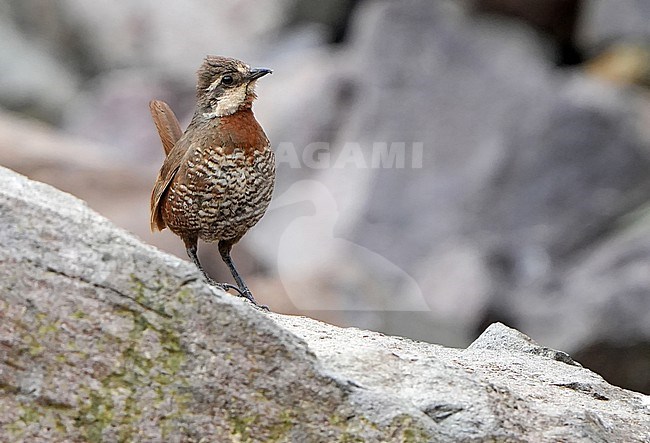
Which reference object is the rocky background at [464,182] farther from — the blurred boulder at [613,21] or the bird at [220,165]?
the bird at [220,165]

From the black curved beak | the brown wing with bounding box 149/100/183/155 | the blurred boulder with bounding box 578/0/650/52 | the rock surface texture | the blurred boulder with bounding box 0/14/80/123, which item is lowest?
the rock surface texture

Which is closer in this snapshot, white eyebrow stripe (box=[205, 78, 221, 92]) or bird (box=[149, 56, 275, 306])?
bird (box=[149, 56, 275, 306])

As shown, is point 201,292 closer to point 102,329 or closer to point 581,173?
point 102,329

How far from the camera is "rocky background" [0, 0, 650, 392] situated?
11898mm

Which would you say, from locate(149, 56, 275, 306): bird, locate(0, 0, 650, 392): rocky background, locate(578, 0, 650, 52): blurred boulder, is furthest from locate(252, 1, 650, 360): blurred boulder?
locate(149, 56, 275, 306): bird

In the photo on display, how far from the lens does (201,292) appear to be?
151 inches

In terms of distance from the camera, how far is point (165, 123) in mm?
6430

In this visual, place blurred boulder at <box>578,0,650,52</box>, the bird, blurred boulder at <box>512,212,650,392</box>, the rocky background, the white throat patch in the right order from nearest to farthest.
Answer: the bird < the white throat patch < blurred boulder at <box>512,212,650,392</box> < the rocky background < blurred boulder at <box>578,0,650,52</box>

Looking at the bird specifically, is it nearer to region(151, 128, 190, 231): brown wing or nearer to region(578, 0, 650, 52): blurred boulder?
region(151, 128, 190, 231): brown wing

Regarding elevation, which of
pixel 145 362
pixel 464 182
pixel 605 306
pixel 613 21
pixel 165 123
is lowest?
pixel 145 362

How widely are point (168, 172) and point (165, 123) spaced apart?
1.99 feet

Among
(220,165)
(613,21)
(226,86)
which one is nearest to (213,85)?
(226,86)

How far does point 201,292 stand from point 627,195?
10618mm

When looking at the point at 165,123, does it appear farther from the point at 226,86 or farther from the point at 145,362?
the point at 145,362
